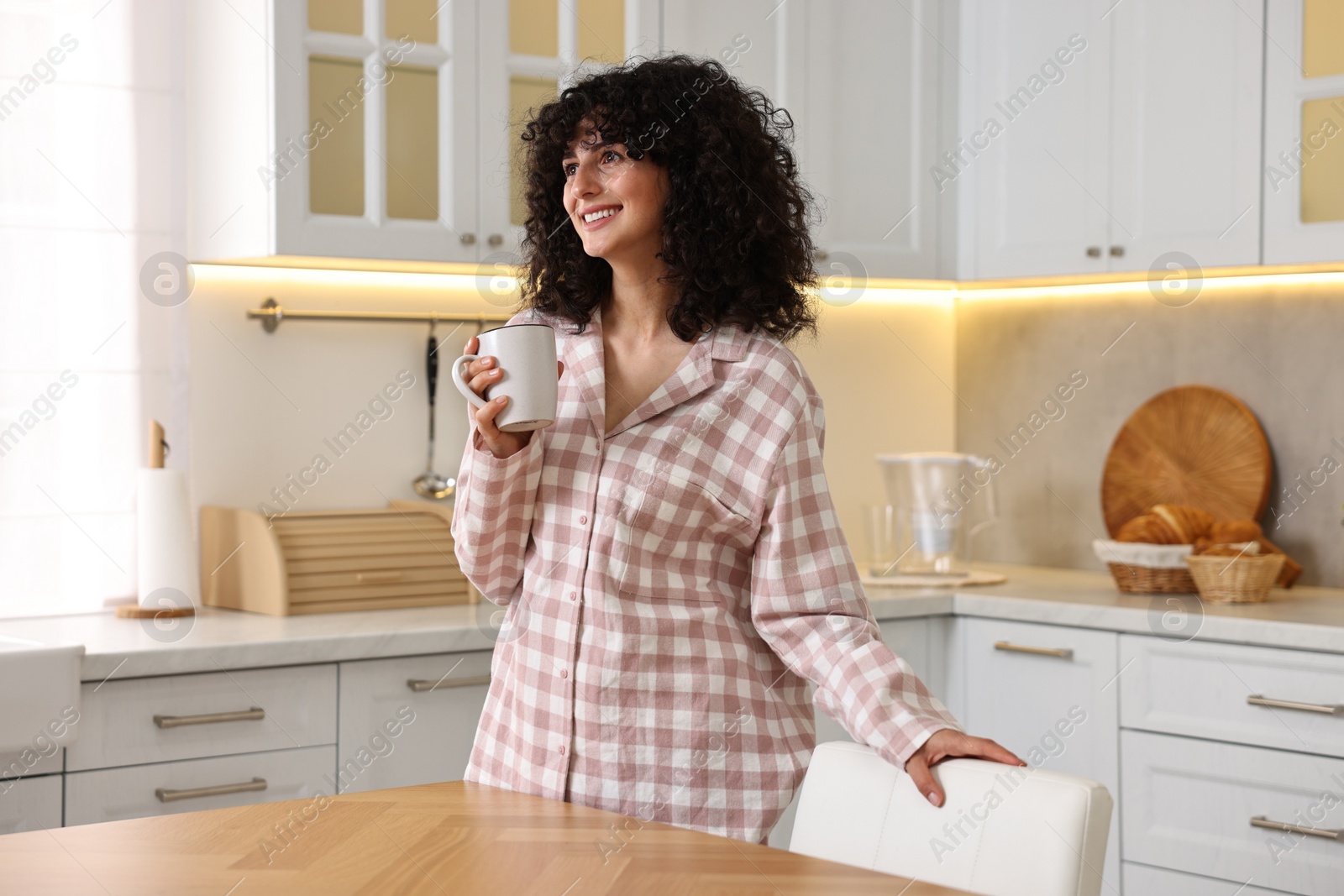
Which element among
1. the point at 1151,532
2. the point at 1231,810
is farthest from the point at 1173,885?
the point at 1151,532

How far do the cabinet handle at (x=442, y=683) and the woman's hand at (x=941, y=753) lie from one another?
1203mm

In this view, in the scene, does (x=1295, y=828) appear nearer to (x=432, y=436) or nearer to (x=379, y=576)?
(x=379, y=576)

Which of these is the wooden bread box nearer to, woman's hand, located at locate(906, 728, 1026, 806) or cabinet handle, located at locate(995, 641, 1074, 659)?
cabinet handle, located at locate(995, 641, 1074, 659)

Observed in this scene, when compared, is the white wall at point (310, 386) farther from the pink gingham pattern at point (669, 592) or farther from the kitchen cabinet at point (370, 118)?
the pink gingham pattern at point (669, 592)

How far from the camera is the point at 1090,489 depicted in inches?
125

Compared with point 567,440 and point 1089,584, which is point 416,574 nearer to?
point 567,440

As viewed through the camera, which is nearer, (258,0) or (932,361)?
(258,0)

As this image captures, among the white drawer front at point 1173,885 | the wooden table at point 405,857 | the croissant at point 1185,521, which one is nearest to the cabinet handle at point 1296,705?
the white drawer front at point 1173,885

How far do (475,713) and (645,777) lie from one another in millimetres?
956

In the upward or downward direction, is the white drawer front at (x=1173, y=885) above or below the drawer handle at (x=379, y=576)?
below

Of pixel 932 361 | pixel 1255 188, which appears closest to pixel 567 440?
pixel 1255 188

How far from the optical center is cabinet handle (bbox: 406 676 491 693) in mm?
2224

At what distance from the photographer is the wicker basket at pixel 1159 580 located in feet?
8.70

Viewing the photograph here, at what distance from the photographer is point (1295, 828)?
2.24 m
